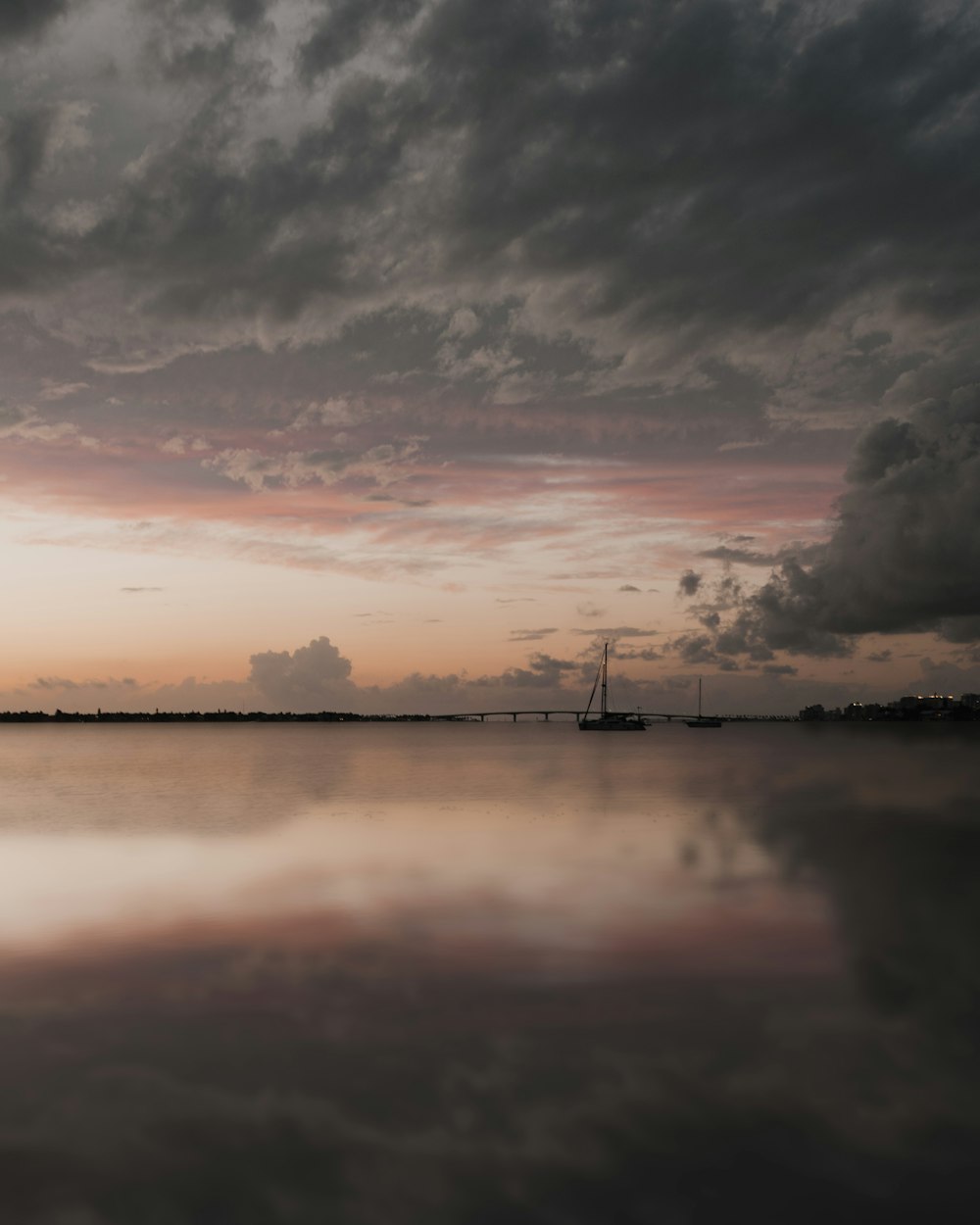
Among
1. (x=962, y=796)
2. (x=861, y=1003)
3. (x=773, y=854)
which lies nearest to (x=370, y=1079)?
(x=861, y=1003)

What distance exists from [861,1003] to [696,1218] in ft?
25.0

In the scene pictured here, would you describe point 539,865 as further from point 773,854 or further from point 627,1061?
point 627,1061

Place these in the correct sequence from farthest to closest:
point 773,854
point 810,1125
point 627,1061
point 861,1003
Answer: point 773,854
point 861,1003
point 627,1061
point 810,1125

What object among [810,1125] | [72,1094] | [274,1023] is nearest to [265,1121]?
[72,1094]

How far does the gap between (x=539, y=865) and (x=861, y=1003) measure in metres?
14.8

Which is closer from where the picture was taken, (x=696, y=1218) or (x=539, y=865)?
(x=696, y=1218)

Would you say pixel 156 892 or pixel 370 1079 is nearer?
pixel 370 1079

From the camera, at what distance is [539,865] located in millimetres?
28562

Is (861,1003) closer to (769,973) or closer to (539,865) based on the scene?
(769,973)

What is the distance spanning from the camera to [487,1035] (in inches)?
506

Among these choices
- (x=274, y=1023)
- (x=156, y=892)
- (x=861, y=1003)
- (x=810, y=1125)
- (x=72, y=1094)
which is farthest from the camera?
(x=156, y=892)

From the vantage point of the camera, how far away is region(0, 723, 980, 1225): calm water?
343 inches

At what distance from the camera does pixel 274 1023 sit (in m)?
13.4

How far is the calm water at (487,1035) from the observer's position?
8.70 meters
